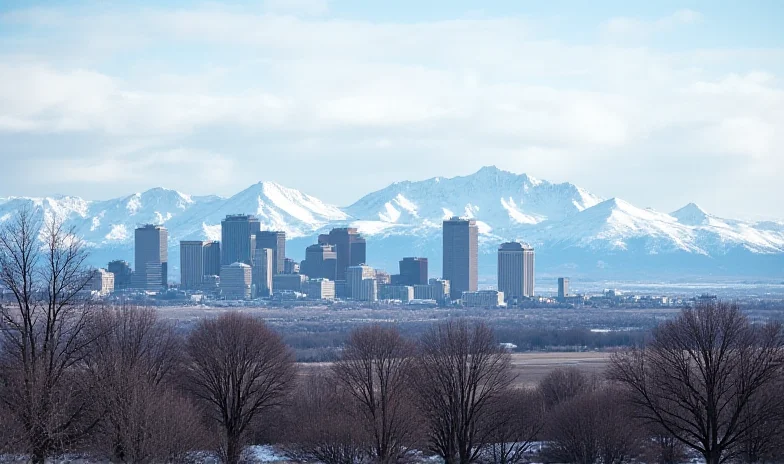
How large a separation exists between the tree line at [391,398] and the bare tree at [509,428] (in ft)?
0.67

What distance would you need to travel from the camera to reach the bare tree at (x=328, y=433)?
2798 inches

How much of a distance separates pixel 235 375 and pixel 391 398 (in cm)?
1034

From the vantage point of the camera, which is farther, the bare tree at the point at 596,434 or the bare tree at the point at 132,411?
the bare tree at the point at 596,434

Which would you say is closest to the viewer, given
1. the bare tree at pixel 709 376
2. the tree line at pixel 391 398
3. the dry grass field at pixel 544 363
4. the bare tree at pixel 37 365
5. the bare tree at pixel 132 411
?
the bare tree at pixel 37 365

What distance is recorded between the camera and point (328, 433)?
71.7 m

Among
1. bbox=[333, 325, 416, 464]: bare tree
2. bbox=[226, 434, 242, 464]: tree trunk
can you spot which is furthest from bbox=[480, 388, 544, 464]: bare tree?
bbox=[226, 434, 242, 464]: tree trunk

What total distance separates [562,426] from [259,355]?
65.4 feet

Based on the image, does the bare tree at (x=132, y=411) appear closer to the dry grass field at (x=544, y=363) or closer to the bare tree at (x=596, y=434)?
the bare tree at (x=596, y=434)

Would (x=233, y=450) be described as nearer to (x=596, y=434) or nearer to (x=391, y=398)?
(x=391, y=398)

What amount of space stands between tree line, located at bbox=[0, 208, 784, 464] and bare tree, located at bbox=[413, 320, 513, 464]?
14 centimetres

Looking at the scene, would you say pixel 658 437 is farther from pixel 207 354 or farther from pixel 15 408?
pixel 15 408

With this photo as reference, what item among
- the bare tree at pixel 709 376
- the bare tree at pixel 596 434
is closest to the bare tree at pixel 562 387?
the bare tree at pixel 596 434

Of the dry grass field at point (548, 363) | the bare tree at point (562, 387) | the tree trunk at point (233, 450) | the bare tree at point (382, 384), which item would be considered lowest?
the dry grass field at point (548, 363)

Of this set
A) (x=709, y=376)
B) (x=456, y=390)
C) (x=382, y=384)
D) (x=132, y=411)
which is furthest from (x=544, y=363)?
(x=132, y=411)
